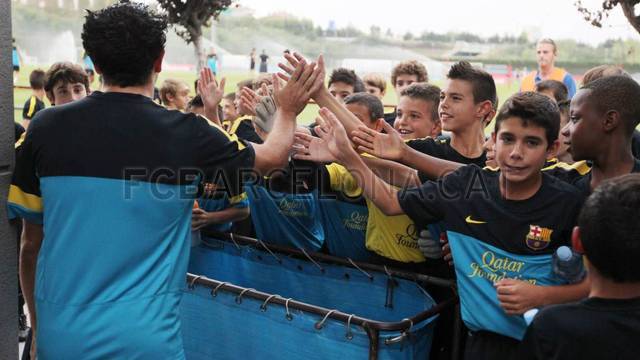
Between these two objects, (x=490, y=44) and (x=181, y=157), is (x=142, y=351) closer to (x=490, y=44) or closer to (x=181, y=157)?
(x=181, y=157)

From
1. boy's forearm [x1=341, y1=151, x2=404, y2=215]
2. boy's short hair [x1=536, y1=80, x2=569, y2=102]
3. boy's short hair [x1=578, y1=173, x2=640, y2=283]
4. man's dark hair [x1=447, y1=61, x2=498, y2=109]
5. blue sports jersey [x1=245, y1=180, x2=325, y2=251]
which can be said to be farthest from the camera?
boy's short hair [x1=536, y1=80, x2=569, y2=102]

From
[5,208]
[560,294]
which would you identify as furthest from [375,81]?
[5,208]

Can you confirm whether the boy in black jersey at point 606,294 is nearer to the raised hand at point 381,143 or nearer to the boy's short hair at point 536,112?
the boy's short hair at point 536,112

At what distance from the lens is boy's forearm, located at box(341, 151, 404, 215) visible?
112 inches

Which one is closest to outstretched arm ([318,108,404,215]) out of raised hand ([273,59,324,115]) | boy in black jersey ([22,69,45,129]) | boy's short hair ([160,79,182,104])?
raised hand ([273,59,324,115])

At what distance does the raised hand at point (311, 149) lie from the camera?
305 cm

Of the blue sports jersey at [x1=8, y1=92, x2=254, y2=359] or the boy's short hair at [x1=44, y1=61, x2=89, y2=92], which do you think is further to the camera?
the boy's short hair at [x1=44, y1=61, x2=89, y2=92]

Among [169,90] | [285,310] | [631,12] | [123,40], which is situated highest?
→ [631,12]

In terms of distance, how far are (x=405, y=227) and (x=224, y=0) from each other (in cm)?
995

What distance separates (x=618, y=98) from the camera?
2734 mm

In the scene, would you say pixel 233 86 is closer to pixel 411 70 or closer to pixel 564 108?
pixel 411 70

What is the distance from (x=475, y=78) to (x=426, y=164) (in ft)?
3.36

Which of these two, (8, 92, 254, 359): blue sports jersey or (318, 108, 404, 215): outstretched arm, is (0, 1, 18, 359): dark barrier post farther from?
(318, 108, 404, 215): outstretched arm

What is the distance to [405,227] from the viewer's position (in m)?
3.50
